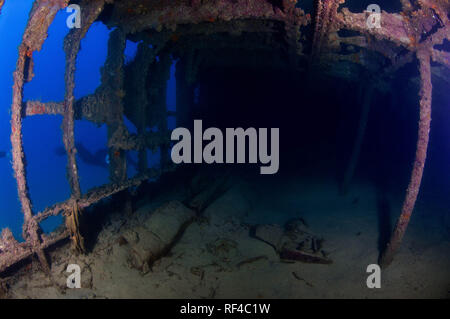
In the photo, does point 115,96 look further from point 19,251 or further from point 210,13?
point 19,251

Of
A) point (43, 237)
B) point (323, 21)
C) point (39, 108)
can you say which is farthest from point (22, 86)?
point (323, 21)

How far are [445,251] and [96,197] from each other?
5978 mm

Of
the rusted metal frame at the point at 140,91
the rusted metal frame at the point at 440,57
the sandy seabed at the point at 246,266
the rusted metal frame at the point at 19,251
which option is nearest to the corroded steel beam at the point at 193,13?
the rusted metal frame at the point at 140,91

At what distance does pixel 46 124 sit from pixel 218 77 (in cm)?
8296

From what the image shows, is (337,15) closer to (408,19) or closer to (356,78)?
(408,19)

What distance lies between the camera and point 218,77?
9141mm

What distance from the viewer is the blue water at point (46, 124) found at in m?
44.2

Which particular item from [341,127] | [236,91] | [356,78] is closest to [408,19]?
[356,78]

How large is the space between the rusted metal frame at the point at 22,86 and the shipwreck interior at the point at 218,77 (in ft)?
0.05

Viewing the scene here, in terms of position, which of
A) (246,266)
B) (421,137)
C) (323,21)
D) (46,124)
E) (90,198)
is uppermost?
(46,124)

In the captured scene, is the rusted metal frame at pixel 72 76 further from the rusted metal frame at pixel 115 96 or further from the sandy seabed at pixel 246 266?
the sandy seabed at pixel 246 266

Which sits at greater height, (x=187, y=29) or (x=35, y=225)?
(x=187, y=29)

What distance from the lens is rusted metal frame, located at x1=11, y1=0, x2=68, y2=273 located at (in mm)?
3590

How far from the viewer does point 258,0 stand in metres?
3.72
